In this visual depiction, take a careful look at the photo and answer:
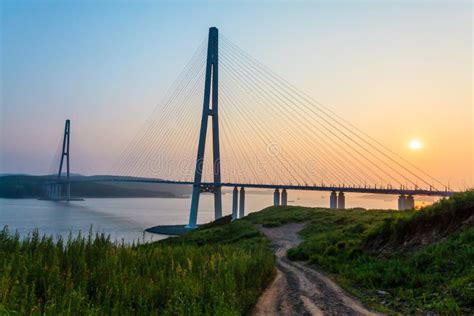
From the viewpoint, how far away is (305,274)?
13.2 m

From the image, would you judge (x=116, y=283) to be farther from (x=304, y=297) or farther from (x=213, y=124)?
(x=213, y=124)

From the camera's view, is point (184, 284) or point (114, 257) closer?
point (184, 284)

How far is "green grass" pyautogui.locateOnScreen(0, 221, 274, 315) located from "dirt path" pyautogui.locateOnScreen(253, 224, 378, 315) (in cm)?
37

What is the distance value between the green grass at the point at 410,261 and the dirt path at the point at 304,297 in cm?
50

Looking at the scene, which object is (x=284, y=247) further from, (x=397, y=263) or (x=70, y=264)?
(x=70, y=264)

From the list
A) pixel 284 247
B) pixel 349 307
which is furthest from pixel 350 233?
pixel 349 307

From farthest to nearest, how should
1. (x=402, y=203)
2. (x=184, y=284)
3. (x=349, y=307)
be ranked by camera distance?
(x=402, y=203) < (x=349, y=307) < (x=184, y=284)

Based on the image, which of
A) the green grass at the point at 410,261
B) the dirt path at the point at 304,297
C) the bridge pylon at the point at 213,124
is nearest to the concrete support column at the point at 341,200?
the bridge pylon at the point at 213,124

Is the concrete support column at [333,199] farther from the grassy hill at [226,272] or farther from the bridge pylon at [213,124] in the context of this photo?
the grassy hill at [226,272]

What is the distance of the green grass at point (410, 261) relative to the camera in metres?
8.82

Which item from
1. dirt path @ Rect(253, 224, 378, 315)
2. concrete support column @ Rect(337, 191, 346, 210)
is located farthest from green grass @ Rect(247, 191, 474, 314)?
concrete support column @ Rect(337, 191, 346, 210)

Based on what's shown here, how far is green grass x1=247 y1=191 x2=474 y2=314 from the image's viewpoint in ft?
28.9

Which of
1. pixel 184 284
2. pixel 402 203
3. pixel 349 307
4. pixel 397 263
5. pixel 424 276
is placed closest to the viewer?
pixel 184 284

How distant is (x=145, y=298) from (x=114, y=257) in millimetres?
2853
